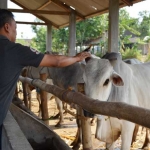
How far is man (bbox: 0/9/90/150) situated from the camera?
80.5 inches

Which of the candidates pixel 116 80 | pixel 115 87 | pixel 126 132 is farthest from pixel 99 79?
pixel 126 132

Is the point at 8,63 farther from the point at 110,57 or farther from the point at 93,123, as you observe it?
the point at 93,123

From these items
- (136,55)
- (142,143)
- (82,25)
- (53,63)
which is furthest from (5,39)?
(82,25)

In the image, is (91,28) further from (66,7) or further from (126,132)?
(126,132)

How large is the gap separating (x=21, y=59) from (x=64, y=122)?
538 cm

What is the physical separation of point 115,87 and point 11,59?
1696 millimetres

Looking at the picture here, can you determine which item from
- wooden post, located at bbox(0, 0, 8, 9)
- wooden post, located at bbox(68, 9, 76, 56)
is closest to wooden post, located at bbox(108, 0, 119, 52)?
wooden post, located at bbox(0, 0, 8, 9)

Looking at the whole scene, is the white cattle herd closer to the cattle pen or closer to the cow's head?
the cow's head

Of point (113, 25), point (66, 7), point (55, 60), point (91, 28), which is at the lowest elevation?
point (55, 60)

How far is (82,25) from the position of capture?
2194 centimetres

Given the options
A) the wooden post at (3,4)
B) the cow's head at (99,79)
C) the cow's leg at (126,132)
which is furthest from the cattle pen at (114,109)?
the wooden post at (3,4)

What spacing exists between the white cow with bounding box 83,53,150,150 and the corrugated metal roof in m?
3.75

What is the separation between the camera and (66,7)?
422 inches

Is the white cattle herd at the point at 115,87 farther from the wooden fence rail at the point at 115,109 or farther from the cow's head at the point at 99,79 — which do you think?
the wooden fence rail at the point at 115,109
